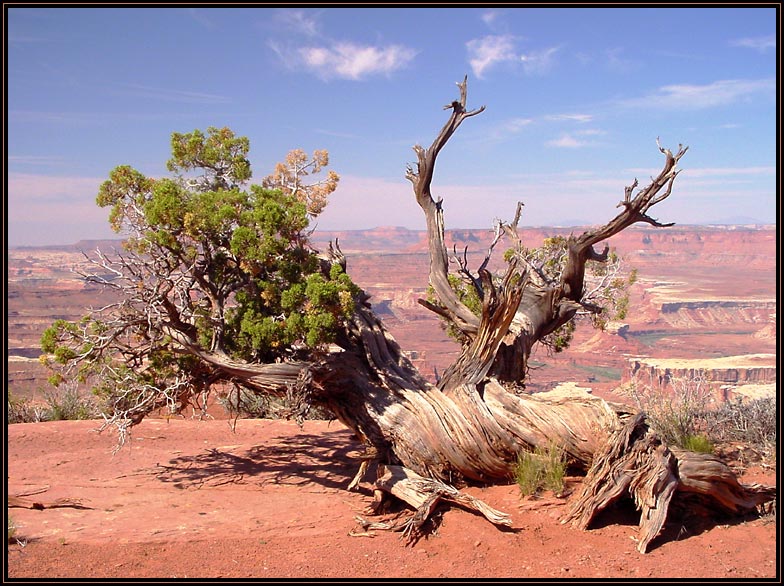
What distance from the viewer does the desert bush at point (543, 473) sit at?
7.50m

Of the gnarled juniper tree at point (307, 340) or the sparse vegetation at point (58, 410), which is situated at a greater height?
the gnarled juniper tree at point (307, 340)

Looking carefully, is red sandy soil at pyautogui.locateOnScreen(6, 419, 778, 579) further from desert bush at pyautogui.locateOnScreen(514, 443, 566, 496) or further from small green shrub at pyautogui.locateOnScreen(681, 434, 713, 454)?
small green shrub at pyautogui.locateOnScreen(681, 434, 713, 454)

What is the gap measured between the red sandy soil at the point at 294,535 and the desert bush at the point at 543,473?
156 mm

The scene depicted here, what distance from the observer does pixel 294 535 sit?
6.96 meters

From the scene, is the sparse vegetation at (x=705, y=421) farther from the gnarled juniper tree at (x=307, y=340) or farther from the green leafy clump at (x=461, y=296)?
the green leafy clump at (x=461, y=296)

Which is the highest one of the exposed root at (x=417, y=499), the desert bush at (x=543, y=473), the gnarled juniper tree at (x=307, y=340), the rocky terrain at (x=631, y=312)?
the gnarled juniper tree at (x=307, y=340)

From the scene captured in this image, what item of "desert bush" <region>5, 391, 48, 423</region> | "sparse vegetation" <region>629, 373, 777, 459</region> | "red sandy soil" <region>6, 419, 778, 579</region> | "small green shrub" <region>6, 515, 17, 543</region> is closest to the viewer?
"red sandy soil" <region>6, 419, 778, 579</region>

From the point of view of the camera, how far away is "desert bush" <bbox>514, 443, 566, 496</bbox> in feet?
24.6

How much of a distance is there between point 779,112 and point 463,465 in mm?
5677

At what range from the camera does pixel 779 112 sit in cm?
799

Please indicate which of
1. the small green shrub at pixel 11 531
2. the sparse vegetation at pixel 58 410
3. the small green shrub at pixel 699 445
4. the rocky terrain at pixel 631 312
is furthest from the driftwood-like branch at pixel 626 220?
the rocky terrain at pixel 631 312

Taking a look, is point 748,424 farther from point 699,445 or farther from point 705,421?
point 699,445

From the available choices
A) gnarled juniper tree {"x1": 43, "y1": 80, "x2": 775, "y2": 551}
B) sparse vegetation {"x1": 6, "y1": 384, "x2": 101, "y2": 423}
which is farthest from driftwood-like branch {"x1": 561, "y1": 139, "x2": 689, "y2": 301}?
sparse vegetation {"x1": 6, "y1": 384, "x2": 101, "y2": 423}

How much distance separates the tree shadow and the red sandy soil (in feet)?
0.15
